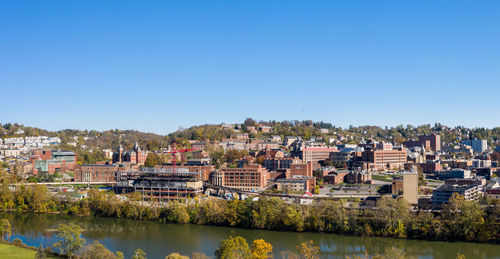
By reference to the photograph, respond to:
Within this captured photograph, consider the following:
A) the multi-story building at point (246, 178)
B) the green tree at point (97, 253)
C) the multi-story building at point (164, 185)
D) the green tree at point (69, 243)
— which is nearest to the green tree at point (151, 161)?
the multi-story building at point (164, 185)

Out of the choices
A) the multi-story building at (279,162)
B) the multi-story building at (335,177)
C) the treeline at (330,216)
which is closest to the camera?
the treeline at (330,216)

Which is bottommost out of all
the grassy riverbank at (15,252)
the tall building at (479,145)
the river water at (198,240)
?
the river water at (198,240)

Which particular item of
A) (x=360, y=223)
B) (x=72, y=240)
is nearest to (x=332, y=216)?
(x=360, y=223)

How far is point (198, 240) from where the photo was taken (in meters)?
18.1

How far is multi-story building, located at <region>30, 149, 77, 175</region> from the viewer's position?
4084 centimetres

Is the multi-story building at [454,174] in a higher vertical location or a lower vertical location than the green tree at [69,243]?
higher

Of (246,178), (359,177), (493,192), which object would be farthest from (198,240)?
(359,177)

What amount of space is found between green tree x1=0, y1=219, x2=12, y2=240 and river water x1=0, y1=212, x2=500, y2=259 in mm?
693

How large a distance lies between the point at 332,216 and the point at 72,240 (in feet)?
33.2

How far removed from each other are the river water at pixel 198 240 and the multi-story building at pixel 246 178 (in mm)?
10147

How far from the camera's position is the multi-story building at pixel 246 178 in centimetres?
3108

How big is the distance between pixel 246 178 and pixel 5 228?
16220 mm

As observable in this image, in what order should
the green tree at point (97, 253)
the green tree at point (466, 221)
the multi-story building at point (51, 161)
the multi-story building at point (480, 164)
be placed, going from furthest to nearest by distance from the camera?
the multi-story building at point (51, 161)
the multi-story building at point (480, 164)
the green tree at point (466, 221)
the green tree at point (97, 253)

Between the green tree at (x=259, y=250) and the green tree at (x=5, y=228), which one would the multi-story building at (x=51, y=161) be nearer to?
the green tree at (x=5, y=228)
